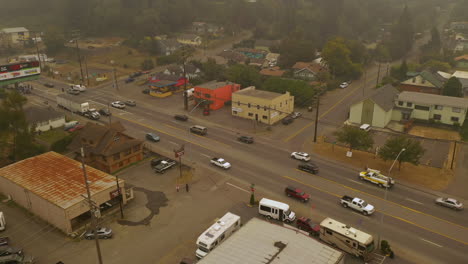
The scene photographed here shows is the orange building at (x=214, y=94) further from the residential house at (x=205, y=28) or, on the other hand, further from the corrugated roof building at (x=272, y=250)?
the residential house at (x=205, y=28)

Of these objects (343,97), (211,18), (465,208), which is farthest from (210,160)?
(211,18)

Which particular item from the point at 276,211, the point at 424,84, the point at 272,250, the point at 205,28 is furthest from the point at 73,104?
the point at 205,28

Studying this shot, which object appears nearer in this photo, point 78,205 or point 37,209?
point 78,205

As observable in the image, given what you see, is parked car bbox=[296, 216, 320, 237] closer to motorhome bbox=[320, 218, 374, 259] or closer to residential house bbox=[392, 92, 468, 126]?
motorhome bbox=[320, 218, 374, 259]

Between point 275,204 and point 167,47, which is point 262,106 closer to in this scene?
point 275,204

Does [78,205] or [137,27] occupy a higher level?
[137,27]

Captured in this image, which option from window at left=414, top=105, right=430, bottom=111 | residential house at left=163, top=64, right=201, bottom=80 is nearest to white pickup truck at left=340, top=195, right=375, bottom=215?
window at left=414, top=105, right=430, bottom=111

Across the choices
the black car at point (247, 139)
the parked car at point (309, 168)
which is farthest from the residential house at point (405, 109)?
the parked car at point (309, 168)

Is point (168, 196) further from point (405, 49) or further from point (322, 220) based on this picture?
point (405, 49)
